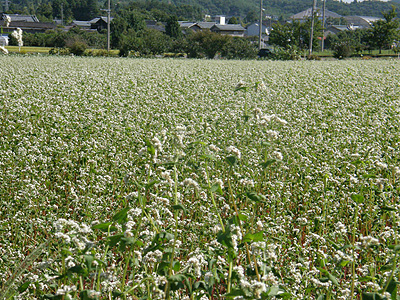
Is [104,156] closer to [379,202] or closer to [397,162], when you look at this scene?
[379,202]

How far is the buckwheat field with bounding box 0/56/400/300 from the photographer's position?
2.41 meters

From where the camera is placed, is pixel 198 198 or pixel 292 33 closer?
pixel 198 198

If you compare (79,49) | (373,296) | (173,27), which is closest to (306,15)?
(173,27)

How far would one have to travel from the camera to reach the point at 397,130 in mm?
7469

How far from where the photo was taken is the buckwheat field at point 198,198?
2406 millimetres

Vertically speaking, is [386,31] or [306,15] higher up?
[306,15]

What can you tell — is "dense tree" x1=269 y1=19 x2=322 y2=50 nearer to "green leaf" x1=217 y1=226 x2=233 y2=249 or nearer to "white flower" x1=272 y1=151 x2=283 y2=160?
"white flower" x1=272 y1=151 x2=283 y2=160

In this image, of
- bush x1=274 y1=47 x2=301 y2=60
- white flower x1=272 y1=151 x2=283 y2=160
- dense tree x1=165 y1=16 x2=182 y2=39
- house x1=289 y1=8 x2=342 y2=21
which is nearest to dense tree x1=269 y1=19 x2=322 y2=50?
house x1=289 y1=8 x2=342 y2=21

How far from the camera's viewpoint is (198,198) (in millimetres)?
4121

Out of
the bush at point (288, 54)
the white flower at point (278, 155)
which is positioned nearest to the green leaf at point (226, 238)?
the white flower at point (278, 155)

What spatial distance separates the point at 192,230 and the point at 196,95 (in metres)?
7.97

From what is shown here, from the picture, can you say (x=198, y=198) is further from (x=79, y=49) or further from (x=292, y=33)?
(x=292, y=33)

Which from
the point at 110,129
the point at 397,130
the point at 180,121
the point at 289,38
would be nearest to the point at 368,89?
the point at 397,130

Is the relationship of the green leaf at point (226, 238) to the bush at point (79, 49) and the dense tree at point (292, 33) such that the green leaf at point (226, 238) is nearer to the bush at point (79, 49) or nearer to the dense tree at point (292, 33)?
the bush at point (79, 49)
